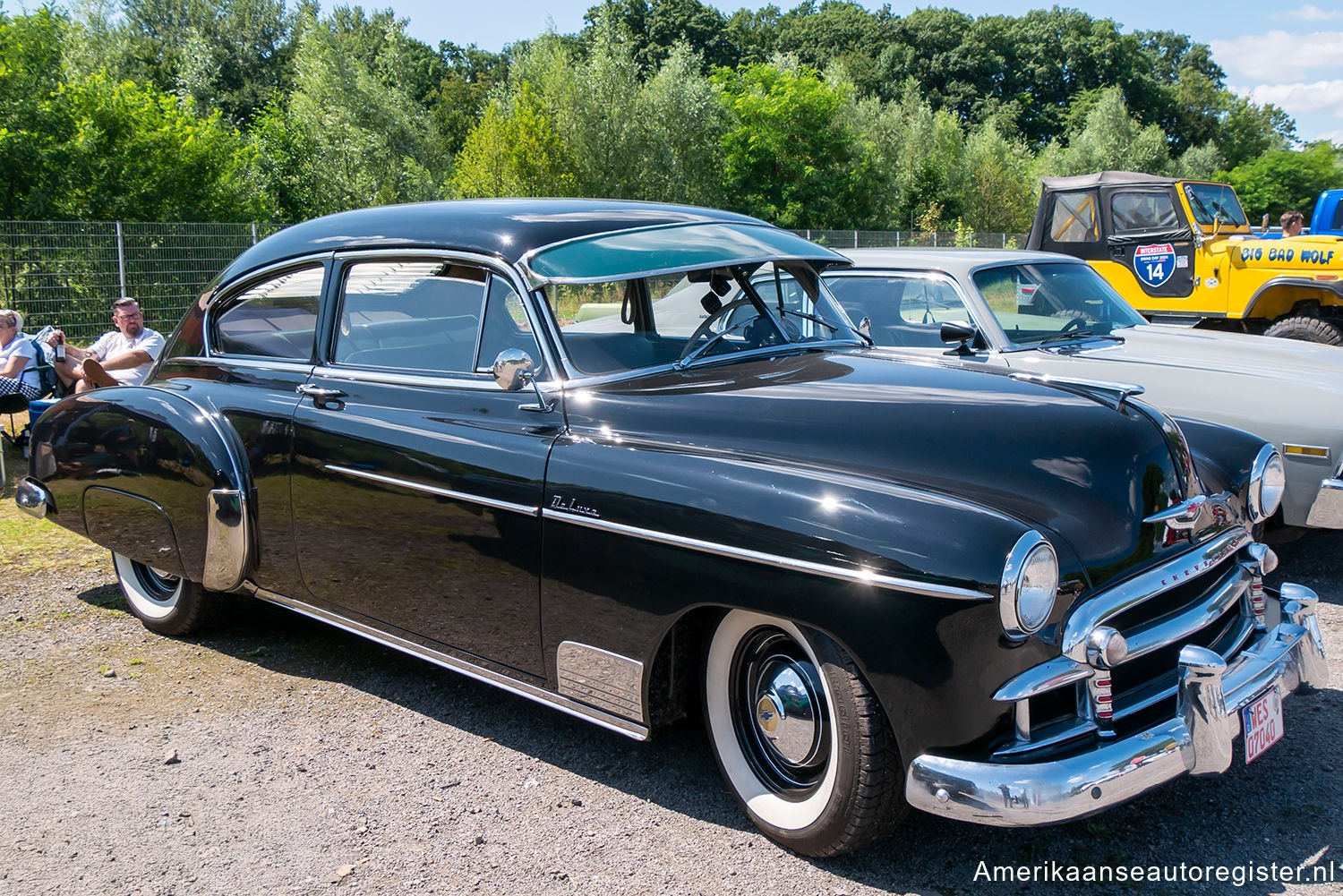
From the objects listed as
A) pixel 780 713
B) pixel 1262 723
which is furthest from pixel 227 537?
pixel 1262 723

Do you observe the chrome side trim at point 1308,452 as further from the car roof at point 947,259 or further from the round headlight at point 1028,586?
the round headlight at point 1028,586

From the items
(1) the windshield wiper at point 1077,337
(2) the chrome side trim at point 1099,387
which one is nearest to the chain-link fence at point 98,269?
(1) the windshield wiper at point 1077,337

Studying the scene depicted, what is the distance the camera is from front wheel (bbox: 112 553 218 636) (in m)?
4.55

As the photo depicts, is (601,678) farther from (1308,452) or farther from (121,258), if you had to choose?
(121,258)

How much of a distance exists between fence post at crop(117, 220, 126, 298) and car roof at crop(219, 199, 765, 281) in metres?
11.5

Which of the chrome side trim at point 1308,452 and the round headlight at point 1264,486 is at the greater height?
the round headlight at point 1264,486

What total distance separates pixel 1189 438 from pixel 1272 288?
7291 mm

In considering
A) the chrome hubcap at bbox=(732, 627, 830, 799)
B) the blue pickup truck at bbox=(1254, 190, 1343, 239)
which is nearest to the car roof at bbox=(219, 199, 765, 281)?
the chrome hubcap at bbox=(732, 627, 830, 799)

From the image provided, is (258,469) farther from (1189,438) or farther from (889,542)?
(1189,438)

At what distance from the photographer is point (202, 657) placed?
4508mm

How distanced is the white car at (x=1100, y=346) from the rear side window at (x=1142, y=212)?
402 cm

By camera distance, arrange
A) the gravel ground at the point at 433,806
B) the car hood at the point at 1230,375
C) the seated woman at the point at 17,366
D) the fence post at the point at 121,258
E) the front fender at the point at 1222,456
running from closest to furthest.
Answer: the gravel ground at the point at 433,806 < the front fender at the point at 1222,456 < the car hood at the point at 1230,375 < the seated woman at the point at 17,366 < the fence post at the point at 121,258

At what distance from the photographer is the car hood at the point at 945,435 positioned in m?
2.70

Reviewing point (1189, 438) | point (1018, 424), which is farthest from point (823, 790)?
point (1189, 438)
